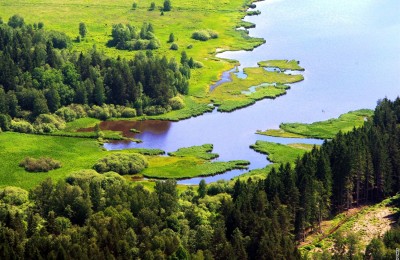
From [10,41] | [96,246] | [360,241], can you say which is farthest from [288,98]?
[96,246]

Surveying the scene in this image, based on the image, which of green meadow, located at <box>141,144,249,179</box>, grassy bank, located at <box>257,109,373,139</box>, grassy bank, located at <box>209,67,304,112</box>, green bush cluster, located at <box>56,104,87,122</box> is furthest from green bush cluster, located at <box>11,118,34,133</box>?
grassy bank, located at <box>257,109,373,139</box>

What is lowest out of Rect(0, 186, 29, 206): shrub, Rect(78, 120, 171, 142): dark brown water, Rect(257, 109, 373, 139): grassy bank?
Rect(0, 186, 29, 206): shrub

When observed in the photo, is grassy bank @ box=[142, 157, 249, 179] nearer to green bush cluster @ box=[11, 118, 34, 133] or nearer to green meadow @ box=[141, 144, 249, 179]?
green meadow @ box=[141, 144, 249, 179]

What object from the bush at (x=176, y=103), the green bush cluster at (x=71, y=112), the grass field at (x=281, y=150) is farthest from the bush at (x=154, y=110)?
the grass field at (x=281, y=150)

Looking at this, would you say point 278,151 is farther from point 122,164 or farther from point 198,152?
point 122,164

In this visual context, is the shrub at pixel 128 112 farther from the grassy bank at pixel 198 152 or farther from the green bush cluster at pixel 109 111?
the grassy bank at pixel 198 152
